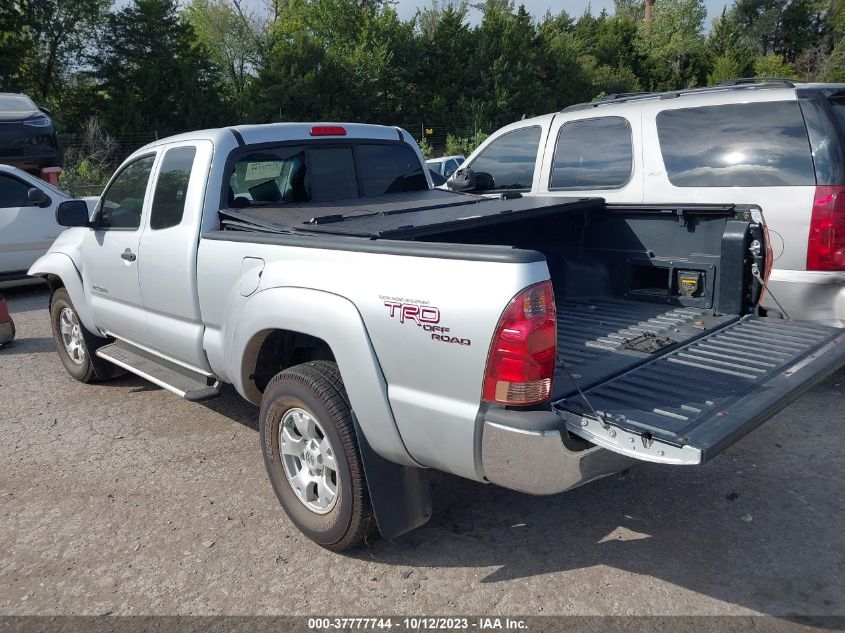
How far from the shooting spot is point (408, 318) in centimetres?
285

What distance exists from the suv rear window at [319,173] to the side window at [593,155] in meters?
1.79

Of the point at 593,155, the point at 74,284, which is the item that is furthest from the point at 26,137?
the point at 593,155

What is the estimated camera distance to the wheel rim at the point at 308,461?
343 cm

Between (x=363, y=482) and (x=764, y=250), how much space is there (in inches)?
97.5

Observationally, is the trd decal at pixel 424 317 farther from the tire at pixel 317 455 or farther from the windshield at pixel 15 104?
the windshield at pixel 15 104

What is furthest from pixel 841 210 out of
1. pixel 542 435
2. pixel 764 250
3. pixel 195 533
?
pixel 195 533

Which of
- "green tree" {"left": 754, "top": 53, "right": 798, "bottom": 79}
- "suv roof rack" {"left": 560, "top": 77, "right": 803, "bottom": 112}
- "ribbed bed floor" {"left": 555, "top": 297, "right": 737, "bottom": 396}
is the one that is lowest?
"ribbed bed floor" {"left": 555, "top": 297, "right": 737, "bottom": 396}

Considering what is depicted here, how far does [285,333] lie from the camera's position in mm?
3766

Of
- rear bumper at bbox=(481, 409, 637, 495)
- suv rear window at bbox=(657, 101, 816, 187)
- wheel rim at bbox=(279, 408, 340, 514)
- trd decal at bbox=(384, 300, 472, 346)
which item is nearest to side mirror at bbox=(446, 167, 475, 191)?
suv rear window at bbox=(657, 101, 816, 187)

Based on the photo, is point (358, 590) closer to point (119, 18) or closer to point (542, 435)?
point (542, 435)

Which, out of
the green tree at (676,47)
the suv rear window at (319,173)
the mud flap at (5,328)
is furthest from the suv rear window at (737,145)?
the green tree at (676,47)

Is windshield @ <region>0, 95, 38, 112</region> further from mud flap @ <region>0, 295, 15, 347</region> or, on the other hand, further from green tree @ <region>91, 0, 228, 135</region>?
green tree @ <region>91, 0, 228, 135</region>

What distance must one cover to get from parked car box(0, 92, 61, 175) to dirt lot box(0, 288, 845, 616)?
29.9ft

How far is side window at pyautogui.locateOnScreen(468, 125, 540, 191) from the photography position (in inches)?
277
